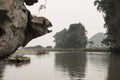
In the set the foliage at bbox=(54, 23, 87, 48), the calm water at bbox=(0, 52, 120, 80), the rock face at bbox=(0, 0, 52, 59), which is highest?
the foliage at bbox=(54, 23, 87, 48)

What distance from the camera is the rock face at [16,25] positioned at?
17.2m

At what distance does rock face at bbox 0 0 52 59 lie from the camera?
17156 mm

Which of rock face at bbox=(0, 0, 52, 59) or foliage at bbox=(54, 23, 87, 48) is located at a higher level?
foliage at bbox=(54, 23, 87, 48)

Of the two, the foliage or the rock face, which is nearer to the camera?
the rock face

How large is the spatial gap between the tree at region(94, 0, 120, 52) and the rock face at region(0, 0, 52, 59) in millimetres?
55673

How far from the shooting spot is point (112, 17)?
79938 mm

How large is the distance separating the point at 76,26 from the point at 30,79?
125 m

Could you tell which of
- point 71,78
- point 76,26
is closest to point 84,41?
point 76,26

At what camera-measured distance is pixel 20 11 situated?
18609mm

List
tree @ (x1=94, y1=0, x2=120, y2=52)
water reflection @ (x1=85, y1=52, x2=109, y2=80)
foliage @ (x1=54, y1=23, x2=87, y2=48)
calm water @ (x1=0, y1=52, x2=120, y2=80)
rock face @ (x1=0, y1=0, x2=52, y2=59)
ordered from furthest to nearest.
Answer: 1. foliage @ (x1=54, y1=23, x2=87, y2=48)
2. tree @ (x1=94, y1=0, x2=120, y2=52)
3. water reflection @ (x1=85, y1=52, x2=109, y2=80)
4. calm water @ (x1=0, y1=52, x2=120, y2=80)
5. rock face @ (x1=0, y1=0, x2=52, y2=59)

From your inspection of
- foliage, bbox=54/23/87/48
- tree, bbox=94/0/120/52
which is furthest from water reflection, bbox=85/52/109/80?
foliage, bbox=54/23/87/48

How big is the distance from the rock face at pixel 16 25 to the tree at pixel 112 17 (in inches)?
2192

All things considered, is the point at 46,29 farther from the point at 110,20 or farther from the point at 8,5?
the point at 110,20

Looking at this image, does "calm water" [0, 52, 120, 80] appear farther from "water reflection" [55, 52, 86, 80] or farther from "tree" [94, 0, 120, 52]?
"tree" [94, 0, 120, 52]
